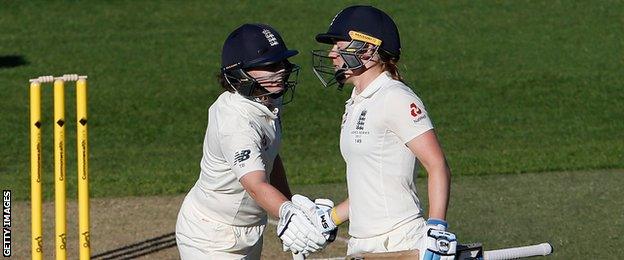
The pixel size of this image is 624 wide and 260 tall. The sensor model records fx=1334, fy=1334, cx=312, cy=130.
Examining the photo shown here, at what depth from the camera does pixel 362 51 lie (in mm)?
6875

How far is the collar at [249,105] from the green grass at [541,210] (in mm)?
4291

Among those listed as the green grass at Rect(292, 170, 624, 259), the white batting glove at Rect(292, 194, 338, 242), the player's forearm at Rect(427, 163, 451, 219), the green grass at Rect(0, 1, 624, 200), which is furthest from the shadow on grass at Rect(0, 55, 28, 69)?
the player's forearm at Rect(427, 163, 451, 219)

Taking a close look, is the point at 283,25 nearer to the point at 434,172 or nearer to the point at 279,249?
the point at 279,249

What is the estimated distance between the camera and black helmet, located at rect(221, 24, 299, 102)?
7.39 metres

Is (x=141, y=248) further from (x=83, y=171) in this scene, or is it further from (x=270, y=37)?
(x=270, y=37)

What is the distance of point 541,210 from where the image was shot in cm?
1259

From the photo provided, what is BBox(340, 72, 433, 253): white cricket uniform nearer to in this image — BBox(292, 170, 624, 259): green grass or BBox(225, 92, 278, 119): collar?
BBox(225, 92, 278, 119): collar

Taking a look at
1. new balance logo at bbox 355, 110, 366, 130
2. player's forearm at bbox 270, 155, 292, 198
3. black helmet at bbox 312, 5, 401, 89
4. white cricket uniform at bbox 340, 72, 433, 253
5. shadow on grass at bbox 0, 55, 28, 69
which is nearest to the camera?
white cricket uniform at bbox 340, 72, 433, 253

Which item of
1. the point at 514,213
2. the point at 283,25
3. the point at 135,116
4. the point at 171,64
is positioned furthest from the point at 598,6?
the point at 514,213

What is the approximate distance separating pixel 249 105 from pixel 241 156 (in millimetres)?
433

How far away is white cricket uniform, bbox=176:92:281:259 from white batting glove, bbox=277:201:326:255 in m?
0.75

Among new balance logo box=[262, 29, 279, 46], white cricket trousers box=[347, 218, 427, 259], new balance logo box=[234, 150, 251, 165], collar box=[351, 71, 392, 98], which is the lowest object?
white cricket trousers box=[347, 218, 427, 259]

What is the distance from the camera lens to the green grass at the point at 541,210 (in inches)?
450

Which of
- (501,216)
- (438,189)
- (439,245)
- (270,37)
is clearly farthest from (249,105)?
(501,216)
